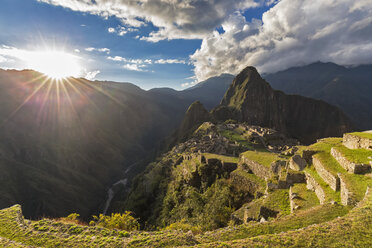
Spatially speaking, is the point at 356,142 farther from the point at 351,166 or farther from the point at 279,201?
the point at 279,201

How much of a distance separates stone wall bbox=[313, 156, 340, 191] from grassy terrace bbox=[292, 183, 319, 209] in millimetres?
1393

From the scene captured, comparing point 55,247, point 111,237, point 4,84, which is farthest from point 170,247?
point 4,84

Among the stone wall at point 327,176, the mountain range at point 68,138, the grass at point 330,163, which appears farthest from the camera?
the mountain range at point 68,138

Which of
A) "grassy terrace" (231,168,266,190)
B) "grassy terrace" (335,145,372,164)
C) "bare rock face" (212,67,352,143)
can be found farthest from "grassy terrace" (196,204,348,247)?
"bare rock face" (212,67,352,143)

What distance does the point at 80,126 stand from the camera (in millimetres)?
159000

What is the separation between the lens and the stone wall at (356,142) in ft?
39.2

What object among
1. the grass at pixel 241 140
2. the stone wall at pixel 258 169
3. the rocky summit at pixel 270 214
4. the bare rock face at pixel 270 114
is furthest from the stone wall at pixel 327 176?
the bare rock face at pixel 270 114

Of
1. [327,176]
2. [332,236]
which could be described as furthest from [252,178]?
[332,236]

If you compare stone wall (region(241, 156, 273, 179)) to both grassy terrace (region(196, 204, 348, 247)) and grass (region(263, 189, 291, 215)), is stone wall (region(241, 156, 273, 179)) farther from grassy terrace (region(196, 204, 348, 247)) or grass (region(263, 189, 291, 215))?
grassy terrace (region(196, 204, 348, 247))

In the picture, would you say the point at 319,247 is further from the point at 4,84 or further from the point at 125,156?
the point at 4,84

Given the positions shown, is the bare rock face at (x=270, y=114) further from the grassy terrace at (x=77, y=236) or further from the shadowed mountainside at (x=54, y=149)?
the grassy terrace at (x=77, y=236)

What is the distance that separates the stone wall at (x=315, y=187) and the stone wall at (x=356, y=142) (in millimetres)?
3912

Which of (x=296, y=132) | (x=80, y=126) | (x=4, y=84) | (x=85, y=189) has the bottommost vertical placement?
(x=85, y=189)

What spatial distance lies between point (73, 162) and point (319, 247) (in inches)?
5518
